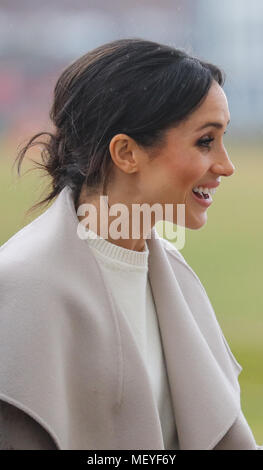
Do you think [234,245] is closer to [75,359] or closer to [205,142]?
[205,142]

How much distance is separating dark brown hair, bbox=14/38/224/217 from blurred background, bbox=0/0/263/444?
1940mm

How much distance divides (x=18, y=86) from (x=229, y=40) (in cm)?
111

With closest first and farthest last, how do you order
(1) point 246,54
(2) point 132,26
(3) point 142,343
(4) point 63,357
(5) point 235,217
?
(4) point 63,357
(3) point 142,343
(2) point 132,26
(1) point 246,54
(5) point 235,217

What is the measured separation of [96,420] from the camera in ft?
3.49

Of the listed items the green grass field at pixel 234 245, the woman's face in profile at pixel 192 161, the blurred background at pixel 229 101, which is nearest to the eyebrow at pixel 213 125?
the woman's face in profile at pixel 192 161

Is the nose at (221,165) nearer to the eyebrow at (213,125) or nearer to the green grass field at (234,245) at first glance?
the eyebrow at (213,125)

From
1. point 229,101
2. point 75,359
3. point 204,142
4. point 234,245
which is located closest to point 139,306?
point 75,359

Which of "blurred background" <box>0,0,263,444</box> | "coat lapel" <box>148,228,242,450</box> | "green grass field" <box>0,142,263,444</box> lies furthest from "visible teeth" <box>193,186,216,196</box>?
"green grass field" <box>0,142,263,444</box>

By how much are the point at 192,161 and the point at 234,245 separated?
3.21 m

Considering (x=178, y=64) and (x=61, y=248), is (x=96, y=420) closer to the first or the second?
(x=61, y=248)

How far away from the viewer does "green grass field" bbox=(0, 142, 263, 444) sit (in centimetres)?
379

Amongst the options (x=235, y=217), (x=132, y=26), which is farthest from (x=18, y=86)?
(x=235, y=217)

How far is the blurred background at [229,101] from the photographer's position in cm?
345

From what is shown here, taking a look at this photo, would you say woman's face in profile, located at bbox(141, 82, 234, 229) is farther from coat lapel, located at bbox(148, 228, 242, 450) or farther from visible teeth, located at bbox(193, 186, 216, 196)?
coat lapel, located at bbox(148, 228, 242, 450)
